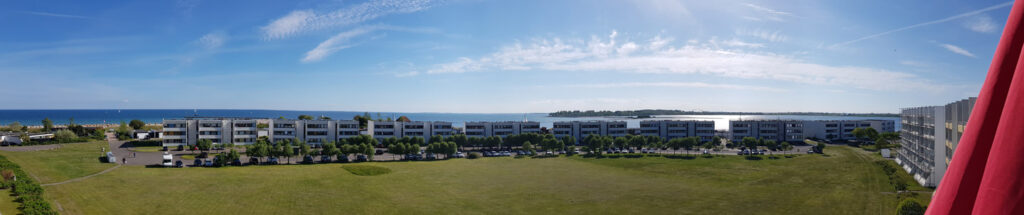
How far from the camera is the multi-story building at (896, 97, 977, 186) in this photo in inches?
1422

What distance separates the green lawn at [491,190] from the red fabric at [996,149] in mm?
29955

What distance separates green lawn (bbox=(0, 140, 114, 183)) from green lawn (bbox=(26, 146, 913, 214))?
3353mm

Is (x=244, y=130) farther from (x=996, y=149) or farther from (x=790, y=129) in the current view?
(x=790, y=129)

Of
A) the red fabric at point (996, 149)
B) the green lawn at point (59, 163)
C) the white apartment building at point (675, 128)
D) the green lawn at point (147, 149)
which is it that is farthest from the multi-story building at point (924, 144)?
the green lawn at point (147, 149)

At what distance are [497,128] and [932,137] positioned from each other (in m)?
66.3

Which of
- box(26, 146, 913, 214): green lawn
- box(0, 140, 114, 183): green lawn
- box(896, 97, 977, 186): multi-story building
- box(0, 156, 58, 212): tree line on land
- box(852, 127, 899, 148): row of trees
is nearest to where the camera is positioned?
box(0, 156, 58, 212): tree line on land

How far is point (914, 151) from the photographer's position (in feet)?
159

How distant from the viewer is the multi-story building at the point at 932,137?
1422 inches

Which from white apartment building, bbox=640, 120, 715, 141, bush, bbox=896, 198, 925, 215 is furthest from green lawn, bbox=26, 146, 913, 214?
white apartment building, bbox=640, 120, 715, 141

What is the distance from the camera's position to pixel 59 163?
162 feet

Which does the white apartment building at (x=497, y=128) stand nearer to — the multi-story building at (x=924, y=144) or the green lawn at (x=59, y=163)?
the green lawn at (x=59, y=163)

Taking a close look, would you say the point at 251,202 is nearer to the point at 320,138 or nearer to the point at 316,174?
the point at 316,174

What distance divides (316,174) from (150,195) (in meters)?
14.5

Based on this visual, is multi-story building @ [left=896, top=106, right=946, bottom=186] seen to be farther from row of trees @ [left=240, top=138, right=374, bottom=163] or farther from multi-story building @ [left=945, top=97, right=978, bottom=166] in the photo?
row of trees @ [left=240, top=138, right=374, bottom=163]
